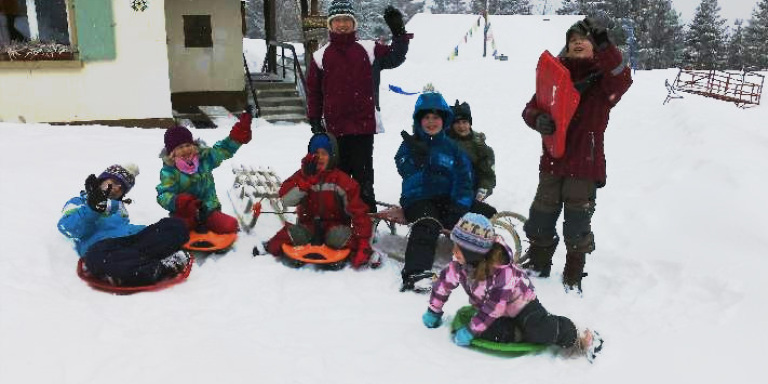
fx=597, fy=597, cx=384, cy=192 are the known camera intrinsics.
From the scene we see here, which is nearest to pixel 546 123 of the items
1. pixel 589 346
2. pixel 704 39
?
pixel 589 346

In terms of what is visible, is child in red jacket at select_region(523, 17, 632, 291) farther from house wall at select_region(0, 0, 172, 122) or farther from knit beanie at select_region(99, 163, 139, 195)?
house wall at select_region(0, 0, 172, 122)

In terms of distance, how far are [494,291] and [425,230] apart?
1135mm

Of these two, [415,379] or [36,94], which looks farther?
[36,94]

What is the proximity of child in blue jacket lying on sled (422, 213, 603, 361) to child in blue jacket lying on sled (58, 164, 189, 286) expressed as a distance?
2.19m

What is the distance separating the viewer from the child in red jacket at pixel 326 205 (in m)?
4.86

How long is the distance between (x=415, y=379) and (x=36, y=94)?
29.4ft

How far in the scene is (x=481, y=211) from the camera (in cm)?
521

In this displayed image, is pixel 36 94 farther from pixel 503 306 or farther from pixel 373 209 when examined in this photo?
pixel 503 306

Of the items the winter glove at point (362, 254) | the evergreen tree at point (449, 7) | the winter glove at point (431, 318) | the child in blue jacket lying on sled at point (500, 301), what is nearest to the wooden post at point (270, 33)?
the winter glove at point (362, 254)

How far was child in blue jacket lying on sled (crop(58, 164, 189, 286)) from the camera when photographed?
4.13 meters

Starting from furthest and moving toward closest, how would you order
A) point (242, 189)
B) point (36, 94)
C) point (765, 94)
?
point (765, 94), point (36, 94), point (242, 189)

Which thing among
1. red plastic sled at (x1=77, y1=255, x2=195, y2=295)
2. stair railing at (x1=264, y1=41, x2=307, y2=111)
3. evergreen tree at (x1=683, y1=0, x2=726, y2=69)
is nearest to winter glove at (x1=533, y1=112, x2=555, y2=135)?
red plastic sled at (x1=77, y1=255, x2=195, y2=295)

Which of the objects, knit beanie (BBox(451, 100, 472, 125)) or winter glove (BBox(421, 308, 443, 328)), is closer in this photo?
winter glove (BBox(421, 308, 443, 328))

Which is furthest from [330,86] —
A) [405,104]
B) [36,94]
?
[405,104]
